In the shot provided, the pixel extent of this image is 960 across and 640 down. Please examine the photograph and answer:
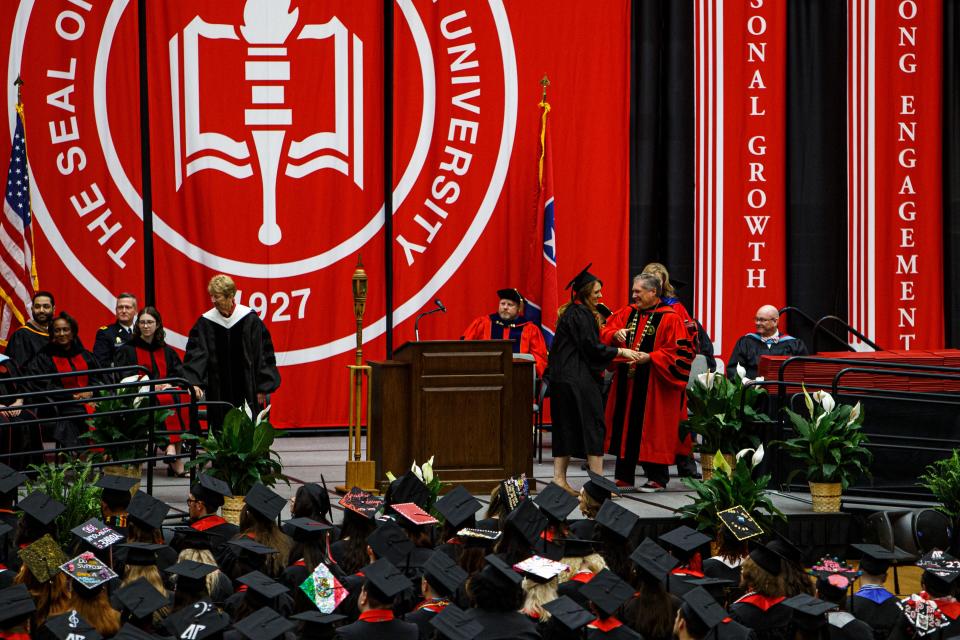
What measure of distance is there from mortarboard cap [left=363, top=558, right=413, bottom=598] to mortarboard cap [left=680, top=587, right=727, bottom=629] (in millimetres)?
978

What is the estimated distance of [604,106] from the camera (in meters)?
12.6

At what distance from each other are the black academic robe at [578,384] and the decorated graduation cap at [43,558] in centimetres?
453

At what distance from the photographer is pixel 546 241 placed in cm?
1210

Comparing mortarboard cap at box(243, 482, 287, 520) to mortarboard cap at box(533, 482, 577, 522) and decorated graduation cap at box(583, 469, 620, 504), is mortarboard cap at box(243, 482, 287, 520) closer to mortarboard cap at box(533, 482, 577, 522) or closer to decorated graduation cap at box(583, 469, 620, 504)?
mortarboard cap at box(533, 482, 577, 522)

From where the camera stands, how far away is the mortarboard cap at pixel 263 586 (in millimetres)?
4438

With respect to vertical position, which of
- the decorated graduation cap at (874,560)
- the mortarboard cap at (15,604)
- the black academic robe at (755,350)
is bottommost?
the decorated graduation cap at (874,560)

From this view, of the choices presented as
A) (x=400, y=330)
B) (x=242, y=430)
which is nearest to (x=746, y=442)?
(x=242, y=430)

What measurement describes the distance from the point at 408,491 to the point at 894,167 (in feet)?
29.2

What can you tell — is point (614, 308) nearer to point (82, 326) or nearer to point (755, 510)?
point (82, 326)

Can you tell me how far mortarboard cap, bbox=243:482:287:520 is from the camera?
563 cm

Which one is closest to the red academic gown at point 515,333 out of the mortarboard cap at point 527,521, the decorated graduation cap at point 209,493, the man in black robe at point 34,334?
the man in black robe at point 34,334

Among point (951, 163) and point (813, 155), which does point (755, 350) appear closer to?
point (813, 155)

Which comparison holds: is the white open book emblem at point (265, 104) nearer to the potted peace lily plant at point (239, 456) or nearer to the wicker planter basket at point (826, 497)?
the potted peace lily plant at point (239, 456)

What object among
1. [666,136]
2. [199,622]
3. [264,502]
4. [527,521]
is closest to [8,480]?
[264,502]
